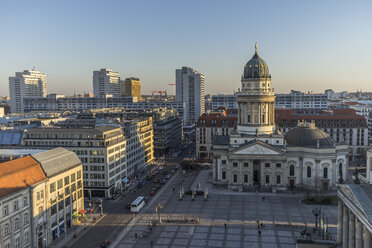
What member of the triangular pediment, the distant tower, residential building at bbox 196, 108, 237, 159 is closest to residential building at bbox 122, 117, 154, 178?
residential building at bbox 196, 108, 237, 159

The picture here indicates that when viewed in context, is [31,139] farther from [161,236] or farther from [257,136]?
[257,136]

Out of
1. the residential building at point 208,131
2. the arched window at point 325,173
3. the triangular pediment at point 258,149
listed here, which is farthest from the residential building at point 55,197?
the residential building at point 208,131

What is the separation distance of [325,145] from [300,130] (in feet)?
31.9

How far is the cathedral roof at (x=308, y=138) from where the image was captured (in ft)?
388

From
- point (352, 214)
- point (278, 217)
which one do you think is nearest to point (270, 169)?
point (278, 217)

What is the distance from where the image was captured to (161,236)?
260 feet

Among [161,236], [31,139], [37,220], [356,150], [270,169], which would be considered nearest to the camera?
[37,220]

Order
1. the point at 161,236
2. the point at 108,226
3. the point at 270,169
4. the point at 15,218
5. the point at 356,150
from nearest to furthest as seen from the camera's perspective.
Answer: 1. the point at 15,218
2. the point at 161,236
3. the point at 108,226
4. the point at 270,169
5. the point at 356,150

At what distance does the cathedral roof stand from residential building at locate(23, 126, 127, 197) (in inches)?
2317

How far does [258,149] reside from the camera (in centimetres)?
11688

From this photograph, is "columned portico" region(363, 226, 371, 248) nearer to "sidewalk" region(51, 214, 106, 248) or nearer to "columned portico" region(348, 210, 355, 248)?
"columned portico" region(348, 210, 355, 248)

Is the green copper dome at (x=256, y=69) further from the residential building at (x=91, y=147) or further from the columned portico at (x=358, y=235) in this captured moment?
the columned portico at (x=358, y=235)

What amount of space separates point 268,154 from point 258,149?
350 centimetres

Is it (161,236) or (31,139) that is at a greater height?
(31,139)
